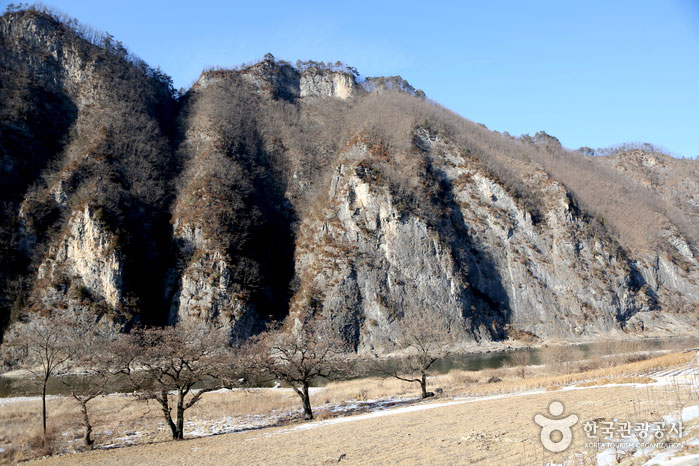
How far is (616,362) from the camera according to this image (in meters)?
35.5

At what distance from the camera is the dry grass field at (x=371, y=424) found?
43.1ft

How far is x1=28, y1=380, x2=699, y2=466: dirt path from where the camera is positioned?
483 inches

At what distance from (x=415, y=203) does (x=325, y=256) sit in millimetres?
20045

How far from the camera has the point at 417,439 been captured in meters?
15.2

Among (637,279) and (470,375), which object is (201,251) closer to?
(470,375)

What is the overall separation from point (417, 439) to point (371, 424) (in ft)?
18.1

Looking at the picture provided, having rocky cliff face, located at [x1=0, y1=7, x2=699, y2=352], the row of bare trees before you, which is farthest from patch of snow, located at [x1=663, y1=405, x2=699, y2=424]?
rocky cliff face, located at [x1=0, y1=7, x2=699, y2=352]

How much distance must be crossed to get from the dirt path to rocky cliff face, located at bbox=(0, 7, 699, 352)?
48.5 metres

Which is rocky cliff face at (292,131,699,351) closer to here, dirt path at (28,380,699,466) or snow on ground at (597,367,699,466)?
dirt path at (28,380,699,466)

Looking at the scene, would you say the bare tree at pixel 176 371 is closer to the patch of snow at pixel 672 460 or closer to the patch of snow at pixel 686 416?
the patch of snow at pixel 686 416

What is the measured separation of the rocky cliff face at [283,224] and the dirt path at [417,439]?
48453mm

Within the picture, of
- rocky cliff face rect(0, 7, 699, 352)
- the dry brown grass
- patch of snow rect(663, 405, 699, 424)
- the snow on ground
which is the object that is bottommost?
the dry brown grass

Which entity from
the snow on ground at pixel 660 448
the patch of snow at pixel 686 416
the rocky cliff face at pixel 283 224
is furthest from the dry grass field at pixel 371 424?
the rocky cliff face at pixel 283 224

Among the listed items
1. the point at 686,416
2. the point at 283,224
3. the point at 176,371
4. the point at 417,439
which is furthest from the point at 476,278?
the point at 686,416
